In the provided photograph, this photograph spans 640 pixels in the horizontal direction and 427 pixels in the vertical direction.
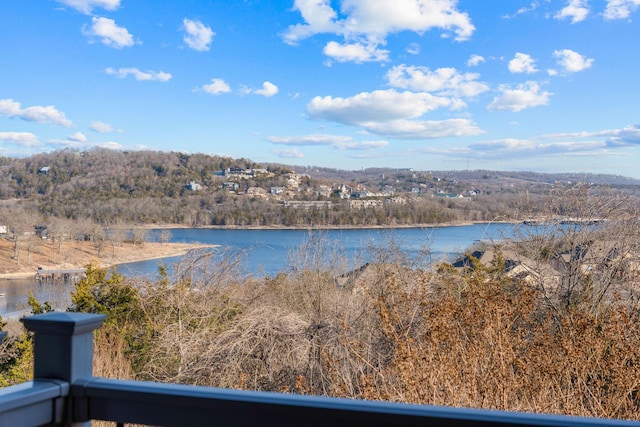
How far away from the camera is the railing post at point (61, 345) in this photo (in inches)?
44.1

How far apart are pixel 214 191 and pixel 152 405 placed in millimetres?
39499

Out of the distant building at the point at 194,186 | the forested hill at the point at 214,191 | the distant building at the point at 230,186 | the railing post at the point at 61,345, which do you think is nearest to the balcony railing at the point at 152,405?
the railing post at the point at 61,345

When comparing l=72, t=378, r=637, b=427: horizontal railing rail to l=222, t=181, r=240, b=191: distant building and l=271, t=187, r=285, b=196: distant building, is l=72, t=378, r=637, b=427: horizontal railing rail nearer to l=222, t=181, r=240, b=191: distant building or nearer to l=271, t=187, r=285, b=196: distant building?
l=271, t=187, r=285, b=196: distant building

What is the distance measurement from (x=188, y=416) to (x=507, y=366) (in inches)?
106

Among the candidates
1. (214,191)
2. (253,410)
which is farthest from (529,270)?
(214,191)

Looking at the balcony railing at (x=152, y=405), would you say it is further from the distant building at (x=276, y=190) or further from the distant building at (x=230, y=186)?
the distant building at (x=230, y=186)

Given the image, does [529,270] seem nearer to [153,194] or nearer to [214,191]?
[214,191]

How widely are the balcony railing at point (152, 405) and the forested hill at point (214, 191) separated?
641 inches

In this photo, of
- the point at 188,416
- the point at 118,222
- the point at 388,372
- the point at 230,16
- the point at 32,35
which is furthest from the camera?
the point at 118,222

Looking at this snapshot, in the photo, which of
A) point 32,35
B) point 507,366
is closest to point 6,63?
point 32,35

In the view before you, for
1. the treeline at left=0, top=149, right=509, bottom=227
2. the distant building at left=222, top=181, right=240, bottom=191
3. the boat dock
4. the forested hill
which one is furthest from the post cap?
the distant building at left=222, top=181, right=240, bottom=191

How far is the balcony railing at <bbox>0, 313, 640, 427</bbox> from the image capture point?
3.02ft

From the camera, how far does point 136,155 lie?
158ft

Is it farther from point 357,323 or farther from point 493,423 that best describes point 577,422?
point 357,323
